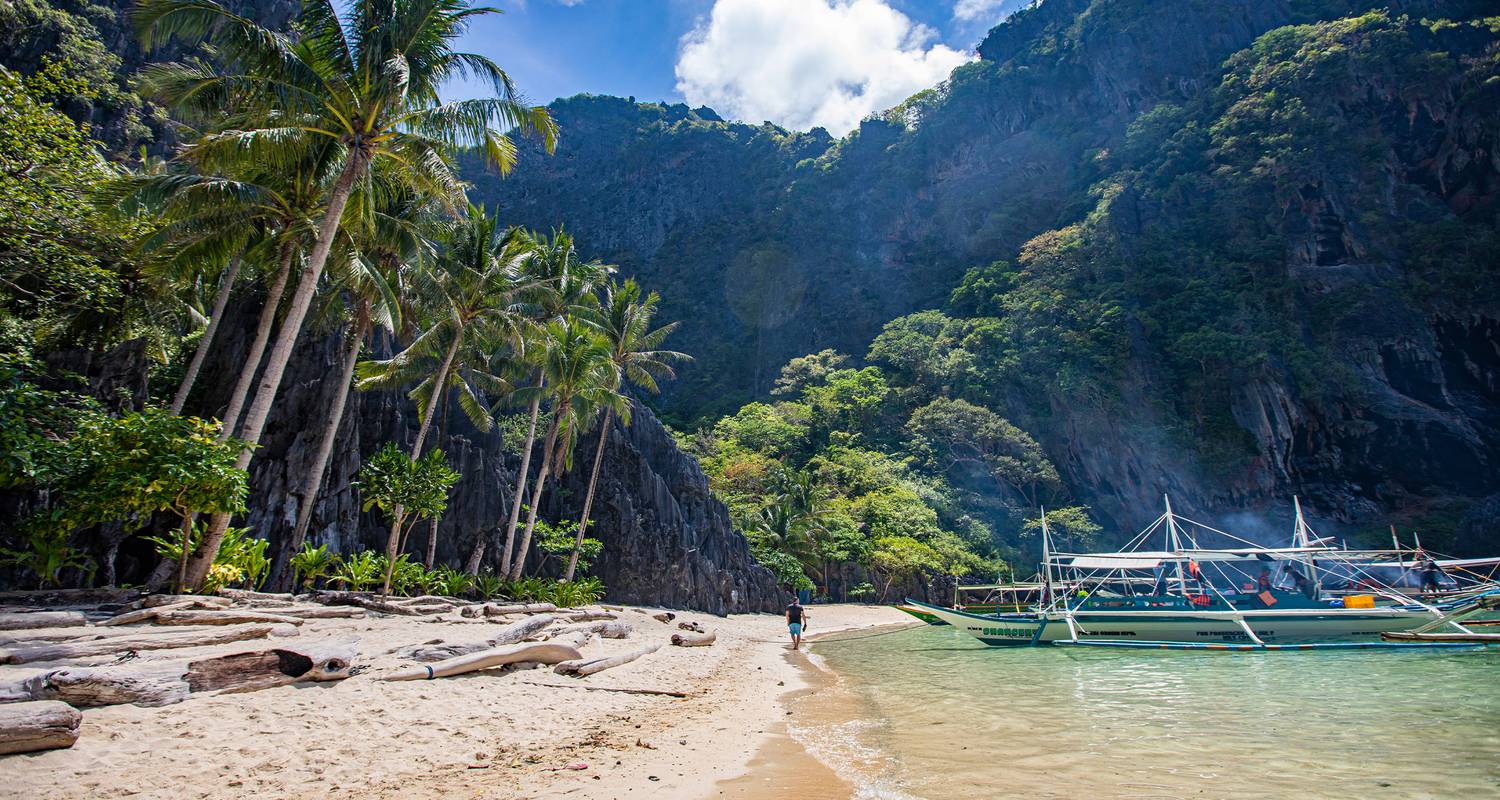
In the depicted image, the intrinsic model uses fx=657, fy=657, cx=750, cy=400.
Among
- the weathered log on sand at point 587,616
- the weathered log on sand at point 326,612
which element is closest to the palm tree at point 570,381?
the weathered log on sand at point 587,616

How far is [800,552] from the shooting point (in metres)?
40.0

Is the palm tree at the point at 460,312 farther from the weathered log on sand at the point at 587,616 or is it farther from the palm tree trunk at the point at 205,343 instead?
the weathered log on sand at the point at 587,616

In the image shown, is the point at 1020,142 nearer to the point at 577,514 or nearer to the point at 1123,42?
the point at 1123,42

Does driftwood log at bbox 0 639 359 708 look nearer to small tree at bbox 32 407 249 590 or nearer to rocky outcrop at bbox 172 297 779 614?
small tree at bbox 32 407 249 590

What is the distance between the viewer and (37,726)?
419 centimetres

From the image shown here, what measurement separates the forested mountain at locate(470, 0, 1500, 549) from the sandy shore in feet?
154

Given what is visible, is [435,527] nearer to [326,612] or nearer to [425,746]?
[326,612]

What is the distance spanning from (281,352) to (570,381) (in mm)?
11261

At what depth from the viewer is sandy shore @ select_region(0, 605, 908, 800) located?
4367 millimetres

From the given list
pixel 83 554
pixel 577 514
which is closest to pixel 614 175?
pixel 577 514

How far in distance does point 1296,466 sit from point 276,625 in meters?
59.7

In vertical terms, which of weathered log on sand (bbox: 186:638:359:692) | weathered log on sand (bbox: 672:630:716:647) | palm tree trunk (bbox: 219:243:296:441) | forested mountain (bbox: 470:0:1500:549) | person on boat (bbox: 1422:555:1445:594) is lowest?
weathered log on sand (bbox: 672:630:716:647)

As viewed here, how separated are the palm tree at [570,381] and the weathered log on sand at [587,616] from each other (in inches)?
179

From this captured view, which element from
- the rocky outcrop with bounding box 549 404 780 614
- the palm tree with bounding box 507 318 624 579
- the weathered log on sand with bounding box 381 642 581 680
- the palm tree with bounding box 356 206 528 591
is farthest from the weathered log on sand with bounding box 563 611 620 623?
the rocky outcrop with bounding box 549 404 780 614
